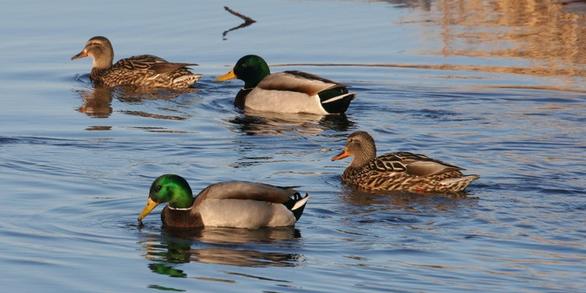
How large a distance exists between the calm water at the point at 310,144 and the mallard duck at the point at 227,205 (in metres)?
0.15

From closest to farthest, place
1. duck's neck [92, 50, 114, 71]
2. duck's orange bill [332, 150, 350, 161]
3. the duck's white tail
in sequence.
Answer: the duck's white tail
duck's orange bill [332, 150, 350, 161]
duck's neck [92, 50, 114, 71]

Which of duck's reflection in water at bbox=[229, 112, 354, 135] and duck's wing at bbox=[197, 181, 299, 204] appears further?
duck's reflection in water at bbox=[229, 112, 354, 135]

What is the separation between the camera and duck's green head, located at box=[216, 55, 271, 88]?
1962cm

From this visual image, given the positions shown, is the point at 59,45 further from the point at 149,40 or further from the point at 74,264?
the point at 74,264

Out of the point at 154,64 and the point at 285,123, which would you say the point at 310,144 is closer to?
the point at 285,123

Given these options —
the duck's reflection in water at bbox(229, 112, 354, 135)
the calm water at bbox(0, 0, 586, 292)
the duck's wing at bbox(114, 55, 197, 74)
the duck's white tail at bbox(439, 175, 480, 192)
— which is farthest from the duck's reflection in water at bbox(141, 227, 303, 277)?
the duck's wing at bbox(114, 55, 197, 74)

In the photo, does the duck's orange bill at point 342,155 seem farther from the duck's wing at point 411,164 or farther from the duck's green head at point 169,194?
the duck's green head at point 169,194

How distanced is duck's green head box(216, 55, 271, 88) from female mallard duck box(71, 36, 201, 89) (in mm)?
602

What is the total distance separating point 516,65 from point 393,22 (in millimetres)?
3525

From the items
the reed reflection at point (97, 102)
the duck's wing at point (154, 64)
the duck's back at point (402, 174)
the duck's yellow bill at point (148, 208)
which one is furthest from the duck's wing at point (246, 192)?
the duck's wing at point (154, 64)

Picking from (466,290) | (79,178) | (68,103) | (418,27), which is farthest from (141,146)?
(418,27)

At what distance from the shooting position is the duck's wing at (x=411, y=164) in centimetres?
1426

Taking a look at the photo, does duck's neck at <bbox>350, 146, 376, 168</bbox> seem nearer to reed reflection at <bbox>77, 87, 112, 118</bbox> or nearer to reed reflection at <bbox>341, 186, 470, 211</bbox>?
reed reflection at <bbox>341, 186, 470, 211</bbox>

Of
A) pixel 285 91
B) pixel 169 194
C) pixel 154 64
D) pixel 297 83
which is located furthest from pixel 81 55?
pixel 169 194
